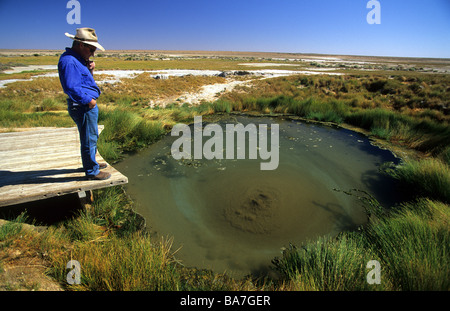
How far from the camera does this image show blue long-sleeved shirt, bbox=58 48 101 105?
7.34 feet

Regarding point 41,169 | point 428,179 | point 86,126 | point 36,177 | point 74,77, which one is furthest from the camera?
point 428,179

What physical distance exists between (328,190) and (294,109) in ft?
22.3

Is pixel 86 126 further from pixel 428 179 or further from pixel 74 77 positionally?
pixel 428 179

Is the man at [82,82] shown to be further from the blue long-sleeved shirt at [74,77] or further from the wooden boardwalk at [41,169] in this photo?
the wooden boardwalk at [41,169]

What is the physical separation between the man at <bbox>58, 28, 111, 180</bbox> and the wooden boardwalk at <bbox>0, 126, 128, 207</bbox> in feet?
2.16

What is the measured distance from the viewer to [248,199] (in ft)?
13.9

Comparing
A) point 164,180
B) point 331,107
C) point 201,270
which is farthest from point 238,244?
point 331,107

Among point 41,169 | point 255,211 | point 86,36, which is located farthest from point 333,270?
point 41,169

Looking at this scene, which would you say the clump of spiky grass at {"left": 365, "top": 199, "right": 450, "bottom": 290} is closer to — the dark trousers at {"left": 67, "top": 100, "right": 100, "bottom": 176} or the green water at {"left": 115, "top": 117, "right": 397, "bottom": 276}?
the green water at {"left": 115, "top": 117, "right": 397, "bottom": 276}

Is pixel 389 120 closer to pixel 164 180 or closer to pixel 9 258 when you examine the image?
pixel 164 180

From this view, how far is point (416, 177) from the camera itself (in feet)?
14.4

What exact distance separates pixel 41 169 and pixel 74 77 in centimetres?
199

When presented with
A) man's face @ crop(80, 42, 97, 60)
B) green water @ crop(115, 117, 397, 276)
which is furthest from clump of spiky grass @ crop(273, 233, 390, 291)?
man's face @ crop(80, 42, 97, 60)
